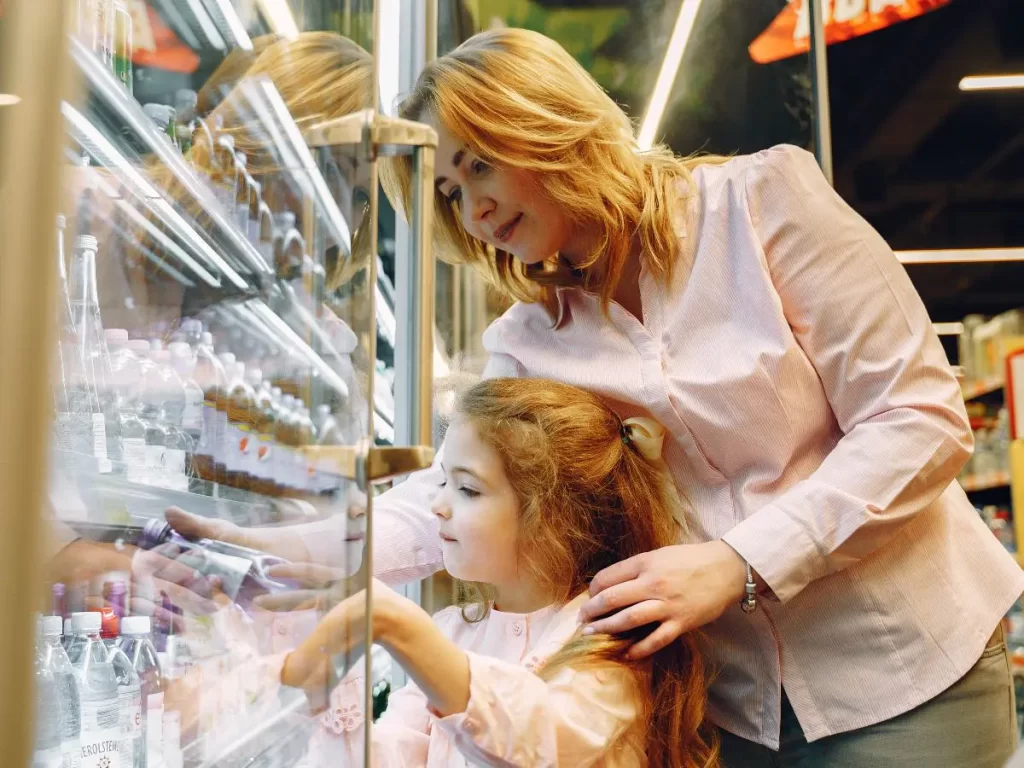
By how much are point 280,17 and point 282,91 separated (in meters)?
0.07

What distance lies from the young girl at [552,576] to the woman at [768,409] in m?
0.07

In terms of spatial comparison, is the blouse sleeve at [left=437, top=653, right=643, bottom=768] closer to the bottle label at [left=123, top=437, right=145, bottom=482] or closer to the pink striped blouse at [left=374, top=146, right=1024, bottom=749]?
the pink striped blouse at [left=374, top=146, right=1024, bottom=749]

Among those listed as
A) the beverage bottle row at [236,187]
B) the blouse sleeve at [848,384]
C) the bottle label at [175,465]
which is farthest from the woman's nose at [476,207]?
the bottle label at [175,465]

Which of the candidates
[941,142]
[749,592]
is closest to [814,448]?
[749,592]

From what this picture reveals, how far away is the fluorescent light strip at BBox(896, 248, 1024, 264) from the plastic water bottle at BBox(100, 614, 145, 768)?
5308 mm

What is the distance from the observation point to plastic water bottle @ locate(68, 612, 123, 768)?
959 mm

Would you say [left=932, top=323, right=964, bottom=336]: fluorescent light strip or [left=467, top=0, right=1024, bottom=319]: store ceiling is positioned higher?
[left=467, top=0, right=1024, bottom=319]: store ceiling

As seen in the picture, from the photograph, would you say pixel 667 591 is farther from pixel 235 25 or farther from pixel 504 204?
pixel 235 25

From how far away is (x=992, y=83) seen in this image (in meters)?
→ 5.16

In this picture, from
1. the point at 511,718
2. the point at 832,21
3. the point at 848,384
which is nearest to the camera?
the point at 511,718

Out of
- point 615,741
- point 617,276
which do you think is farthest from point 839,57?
point 615,741

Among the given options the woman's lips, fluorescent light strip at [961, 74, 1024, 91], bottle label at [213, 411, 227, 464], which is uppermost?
fluorescent light strip at [961, 74, 1024, 91]

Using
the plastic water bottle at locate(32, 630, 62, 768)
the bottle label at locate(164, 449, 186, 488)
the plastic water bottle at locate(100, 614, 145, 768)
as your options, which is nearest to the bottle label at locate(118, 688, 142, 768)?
the plastic water bottle at locate(100, 614, 145, 768)

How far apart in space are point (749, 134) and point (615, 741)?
1915 mm
